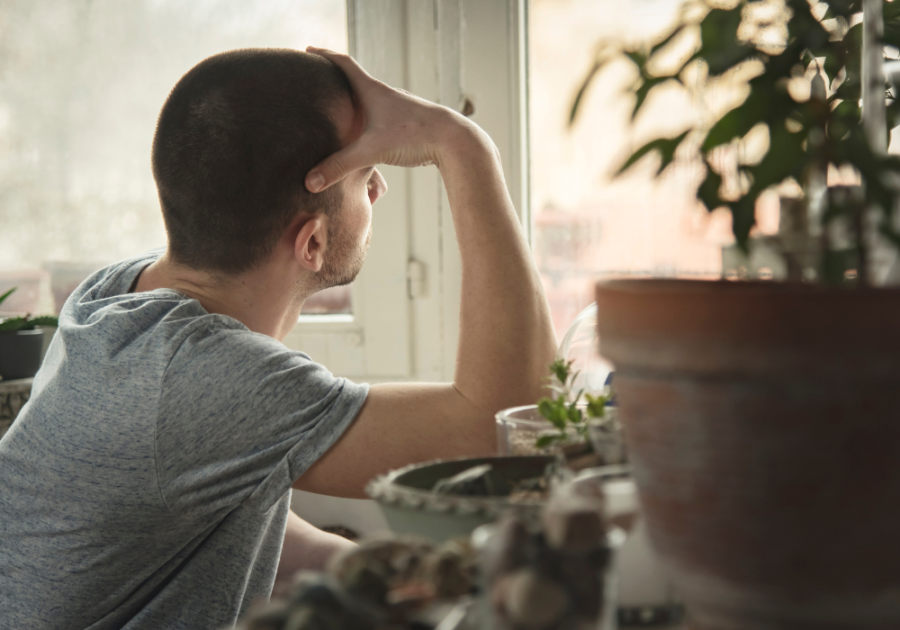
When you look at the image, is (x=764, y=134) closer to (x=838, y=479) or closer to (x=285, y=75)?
(x=838, y=479)

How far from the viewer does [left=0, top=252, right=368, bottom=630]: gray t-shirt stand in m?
0.88

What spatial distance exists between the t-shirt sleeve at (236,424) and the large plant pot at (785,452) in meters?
0.63

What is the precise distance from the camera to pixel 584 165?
168cm

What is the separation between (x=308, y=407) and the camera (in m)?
0.89

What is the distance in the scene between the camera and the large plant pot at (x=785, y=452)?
0.92 feet

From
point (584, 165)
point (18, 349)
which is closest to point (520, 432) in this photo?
point (584, 165)

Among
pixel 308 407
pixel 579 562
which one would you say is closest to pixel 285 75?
pixel 308 407

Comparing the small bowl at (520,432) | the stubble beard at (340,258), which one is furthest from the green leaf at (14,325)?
the small bowl at (520,432)

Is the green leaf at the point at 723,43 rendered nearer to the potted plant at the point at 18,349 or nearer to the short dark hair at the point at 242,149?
the short dark hair at the point at 242,149

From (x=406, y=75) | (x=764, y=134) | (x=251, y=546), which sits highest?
(x=406, y=75)

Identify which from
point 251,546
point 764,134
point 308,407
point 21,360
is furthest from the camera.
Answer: point 21,360

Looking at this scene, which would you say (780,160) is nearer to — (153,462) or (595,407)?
(595,407)

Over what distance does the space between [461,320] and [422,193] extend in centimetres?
85

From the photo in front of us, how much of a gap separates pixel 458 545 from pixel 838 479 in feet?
0.51
